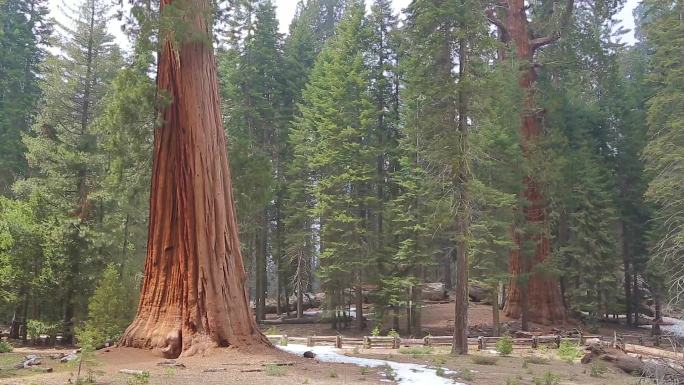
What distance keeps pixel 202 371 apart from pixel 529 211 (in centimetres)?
2283

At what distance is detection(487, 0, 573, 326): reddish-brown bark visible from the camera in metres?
28.5

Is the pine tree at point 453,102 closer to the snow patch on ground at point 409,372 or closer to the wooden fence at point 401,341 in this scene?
the wooden fence at point 401,341

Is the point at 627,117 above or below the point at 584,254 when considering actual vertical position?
above

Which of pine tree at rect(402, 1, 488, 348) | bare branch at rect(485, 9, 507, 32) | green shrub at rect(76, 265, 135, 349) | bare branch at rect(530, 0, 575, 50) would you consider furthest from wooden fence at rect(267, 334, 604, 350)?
bare branch at rect(485, 9, 507, 32)

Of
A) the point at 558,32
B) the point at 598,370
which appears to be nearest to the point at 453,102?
the point at 598,370

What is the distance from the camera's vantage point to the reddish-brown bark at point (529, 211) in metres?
28.5

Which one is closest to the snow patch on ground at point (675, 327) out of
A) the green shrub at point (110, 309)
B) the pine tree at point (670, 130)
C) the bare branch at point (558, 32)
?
the pine tree at point (670, 130)

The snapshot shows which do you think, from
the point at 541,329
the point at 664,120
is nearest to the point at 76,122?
the point at 541,329

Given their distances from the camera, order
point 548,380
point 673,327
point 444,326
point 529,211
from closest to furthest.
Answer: point 548,380, point 444,326, point 529,211, point 673,327

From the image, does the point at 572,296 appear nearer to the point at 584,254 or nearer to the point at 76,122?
the point at 584,254

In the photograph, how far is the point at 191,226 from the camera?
504 inches

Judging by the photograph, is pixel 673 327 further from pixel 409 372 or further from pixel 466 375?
pixel 409 372

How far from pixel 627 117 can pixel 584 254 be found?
932 centimetres

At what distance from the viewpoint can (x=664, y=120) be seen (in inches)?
985
